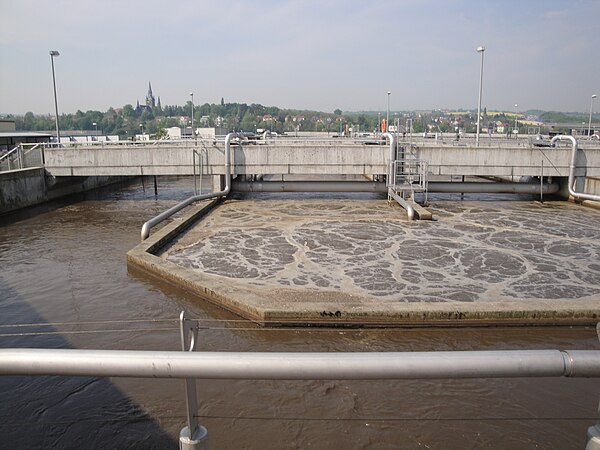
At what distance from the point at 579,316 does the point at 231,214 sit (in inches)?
521

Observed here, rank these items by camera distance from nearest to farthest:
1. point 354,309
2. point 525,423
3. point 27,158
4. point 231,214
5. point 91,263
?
point 525,423, point 354,309, point 91,263, point 231,214, point 27,158

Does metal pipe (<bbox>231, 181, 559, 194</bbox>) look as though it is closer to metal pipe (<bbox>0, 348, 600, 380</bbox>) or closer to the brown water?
the brown water

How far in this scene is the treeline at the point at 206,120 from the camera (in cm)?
12781

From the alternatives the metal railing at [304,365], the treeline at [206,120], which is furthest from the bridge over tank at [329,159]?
the treeline at [206,120]

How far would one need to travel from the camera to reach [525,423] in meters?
5.59

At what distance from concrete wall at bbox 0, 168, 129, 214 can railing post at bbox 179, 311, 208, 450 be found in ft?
68.0

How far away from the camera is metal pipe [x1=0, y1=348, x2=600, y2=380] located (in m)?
1.95

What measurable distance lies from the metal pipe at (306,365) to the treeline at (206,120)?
117 m

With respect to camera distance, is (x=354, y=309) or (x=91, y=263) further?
(x=91, y=263)

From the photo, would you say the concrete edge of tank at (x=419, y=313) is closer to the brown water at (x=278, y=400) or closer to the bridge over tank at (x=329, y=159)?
the brown water at (x=278, y=400)

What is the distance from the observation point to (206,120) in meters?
145

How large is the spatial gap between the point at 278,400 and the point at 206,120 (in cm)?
14522

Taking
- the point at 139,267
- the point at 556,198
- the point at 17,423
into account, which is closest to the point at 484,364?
the point at 17,423

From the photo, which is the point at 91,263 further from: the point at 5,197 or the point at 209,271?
the point at 5,197
